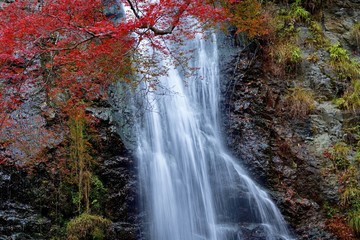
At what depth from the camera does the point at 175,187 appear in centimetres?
760

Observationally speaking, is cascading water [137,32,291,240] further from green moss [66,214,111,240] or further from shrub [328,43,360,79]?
shrub [328,43,360,79]

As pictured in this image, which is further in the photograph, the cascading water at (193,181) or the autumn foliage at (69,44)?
the cascading water at (193,181)

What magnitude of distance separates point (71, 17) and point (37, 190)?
3411 mm

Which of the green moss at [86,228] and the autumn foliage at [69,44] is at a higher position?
the autumn foliage at [69,44]

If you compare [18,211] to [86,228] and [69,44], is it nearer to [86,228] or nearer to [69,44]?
[86,228]

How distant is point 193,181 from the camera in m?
7.79

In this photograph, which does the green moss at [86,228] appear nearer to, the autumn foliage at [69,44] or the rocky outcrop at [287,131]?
the autumn foliage at [69,44]

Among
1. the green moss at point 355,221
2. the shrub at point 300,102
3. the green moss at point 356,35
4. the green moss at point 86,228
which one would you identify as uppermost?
the green moss at point 356,35

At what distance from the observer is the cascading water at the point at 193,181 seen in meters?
7.22

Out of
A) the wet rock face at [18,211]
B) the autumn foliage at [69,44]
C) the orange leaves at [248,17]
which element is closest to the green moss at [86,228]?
the wet rock face at [18,211]

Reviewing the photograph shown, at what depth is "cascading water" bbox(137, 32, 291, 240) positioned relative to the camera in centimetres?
722

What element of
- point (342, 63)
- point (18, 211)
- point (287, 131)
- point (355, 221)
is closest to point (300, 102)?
point (287, 131)

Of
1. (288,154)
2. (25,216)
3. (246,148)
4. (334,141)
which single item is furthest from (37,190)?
(334,141)

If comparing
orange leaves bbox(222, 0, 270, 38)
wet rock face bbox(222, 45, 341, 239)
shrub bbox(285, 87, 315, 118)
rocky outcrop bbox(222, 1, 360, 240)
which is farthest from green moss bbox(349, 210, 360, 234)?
orange leaves bbox(222, 0, 270, 38)
